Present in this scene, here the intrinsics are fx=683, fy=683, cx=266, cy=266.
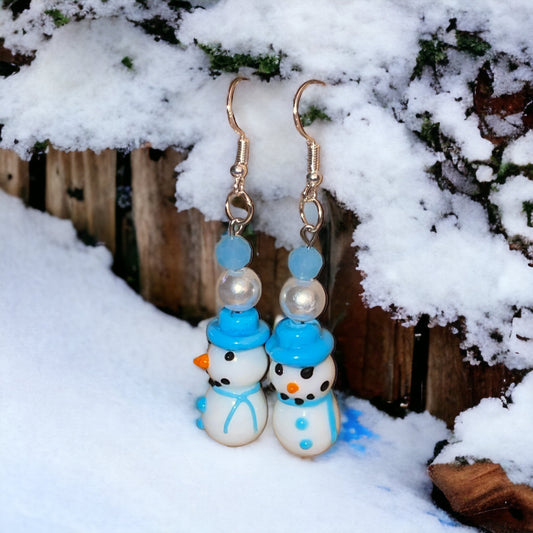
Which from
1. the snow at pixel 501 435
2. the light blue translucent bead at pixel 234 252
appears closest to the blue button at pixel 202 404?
the light blue translucent bead at pixel 234 252

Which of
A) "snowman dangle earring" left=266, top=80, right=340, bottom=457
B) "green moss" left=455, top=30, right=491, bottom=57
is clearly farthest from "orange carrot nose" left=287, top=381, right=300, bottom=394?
"green moss" left=455, top=30, right=491, bottom=57

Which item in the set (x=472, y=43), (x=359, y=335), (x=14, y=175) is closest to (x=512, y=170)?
(x=472, y=43)

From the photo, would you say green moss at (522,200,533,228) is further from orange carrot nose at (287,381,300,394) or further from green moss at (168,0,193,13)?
green moss at (168,0,193,13)

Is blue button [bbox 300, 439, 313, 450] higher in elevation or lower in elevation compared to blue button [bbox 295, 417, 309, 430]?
lower

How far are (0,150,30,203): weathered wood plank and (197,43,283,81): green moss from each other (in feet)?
1.49

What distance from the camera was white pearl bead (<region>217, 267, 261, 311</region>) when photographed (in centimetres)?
107

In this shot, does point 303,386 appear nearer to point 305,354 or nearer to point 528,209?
point 305,354

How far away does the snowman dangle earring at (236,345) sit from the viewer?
1.07 metres

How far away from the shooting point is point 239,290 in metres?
1.07

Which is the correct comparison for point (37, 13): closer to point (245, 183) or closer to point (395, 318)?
point (245, 183)

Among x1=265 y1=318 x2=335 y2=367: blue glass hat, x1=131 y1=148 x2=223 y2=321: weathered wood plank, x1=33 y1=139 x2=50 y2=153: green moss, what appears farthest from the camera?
x1=131 y1=148 x2=223 y2=321: weathered wood plank

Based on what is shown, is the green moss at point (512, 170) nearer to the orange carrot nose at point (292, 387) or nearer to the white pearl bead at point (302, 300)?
the white pearl bead at point (302, 300)

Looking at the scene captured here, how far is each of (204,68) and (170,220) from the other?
0.30 m

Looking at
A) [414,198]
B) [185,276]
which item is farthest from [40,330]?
[414,198]
